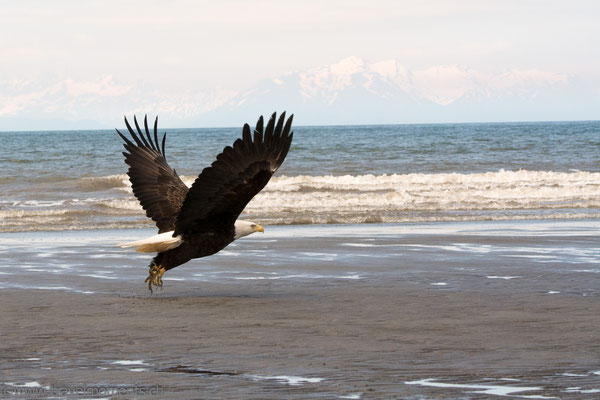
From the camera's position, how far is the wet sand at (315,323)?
4.26m

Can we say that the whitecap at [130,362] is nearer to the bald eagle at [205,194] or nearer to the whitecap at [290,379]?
the whitecap at [290,379]

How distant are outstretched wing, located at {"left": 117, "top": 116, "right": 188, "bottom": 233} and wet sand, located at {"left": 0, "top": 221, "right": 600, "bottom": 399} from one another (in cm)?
64

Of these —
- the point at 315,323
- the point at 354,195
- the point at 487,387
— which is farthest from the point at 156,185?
the point at 354,195

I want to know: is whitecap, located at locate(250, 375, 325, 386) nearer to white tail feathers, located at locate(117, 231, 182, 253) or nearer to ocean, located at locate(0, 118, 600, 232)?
white tail feathers, located at locate(117, 231, 182, 253)

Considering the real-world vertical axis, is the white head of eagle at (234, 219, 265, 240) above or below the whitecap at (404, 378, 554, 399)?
above

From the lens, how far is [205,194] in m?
6.78

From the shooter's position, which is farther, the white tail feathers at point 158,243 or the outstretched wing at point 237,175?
the white tail feathers at point 158,243

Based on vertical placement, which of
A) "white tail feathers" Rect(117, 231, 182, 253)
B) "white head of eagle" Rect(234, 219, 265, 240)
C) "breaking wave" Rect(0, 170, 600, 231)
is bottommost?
"breaking wave" Rect(0, 170, 600, 231)

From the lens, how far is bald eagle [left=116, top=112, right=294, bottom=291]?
6453 millimetres

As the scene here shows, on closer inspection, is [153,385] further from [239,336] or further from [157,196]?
[157,196]

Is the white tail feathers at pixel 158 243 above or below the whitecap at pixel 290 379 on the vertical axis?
above

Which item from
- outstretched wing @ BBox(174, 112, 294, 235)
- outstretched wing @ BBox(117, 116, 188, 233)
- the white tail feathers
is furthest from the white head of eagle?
outstretched wing @ BBox(117, 116, 188, 233)

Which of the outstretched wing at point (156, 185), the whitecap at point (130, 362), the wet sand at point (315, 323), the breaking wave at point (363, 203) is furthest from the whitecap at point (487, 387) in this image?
the breaking wave at point (363, 203)

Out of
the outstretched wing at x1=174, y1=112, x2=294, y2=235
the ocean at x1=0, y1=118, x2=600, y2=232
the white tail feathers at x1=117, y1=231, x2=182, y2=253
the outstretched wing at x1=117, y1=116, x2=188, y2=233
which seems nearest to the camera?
the outstretched wing at x1=174, y1=112, x2=294, y2=235
